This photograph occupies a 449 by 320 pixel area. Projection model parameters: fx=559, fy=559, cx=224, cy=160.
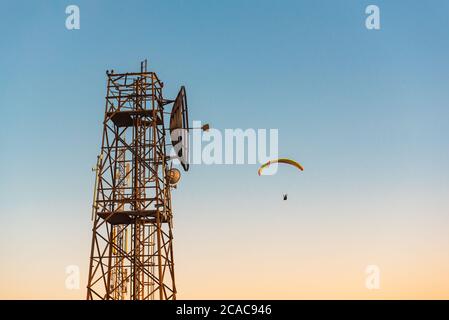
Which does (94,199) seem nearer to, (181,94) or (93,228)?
(93,228)

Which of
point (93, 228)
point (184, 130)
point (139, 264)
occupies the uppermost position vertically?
point (184, 130)

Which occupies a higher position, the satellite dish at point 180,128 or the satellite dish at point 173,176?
the satellite dish at point 180,128

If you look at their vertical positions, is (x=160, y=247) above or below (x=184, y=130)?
below
